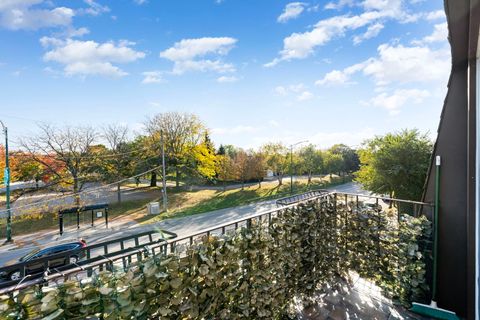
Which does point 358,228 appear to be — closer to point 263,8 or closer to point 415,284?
point 415,284

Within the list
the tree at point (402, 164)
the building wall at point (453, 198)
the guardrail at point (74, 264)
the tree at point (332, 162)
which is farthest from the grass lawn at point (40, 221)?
the tree at point (332, 162)

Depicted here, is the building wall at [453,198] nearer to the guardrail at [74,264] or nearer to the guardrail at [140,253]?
the guardrail at [140,253]

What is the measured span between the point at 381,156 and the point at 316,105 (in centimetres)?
407

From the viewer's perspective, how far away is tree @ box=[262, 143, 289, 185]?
21.7m

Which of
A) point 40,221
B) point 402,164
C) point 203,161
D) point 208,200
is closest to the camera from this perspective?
→ point 402,164

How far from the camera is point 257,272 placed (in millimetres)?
1821

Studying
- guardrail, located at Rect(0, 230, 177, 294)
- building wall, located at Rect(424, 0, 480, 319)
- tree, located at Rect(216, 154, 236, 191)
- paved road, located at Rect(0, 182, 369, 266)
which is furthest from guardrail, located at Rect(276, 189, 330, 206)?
tree, located at Rect(216, 154, 236, 191)

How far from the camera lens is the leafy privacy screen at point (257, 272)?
1.04 m

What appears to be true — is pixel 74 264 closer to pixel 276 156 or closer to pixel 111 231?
pixel 111 231

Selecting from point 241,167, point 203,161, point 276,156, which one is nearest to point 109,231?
point 203,161

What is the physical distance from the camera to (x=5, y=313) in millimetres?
887

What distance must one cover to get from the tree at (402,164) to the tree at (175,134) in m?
12.2

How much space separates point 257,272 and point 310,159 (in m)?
22.5

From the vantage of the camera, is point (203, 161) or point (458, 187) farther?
point (203, 161)
